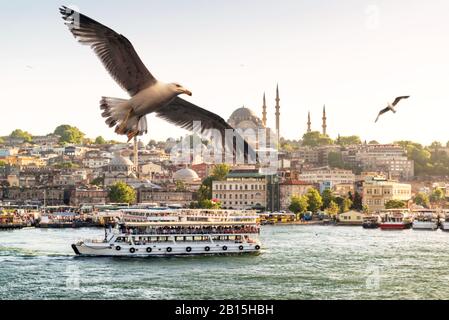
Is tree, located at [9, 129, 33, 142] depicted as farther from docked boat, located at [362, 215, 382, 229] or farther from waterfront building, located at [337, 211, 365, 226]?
docked boat, located at [362, 215, 382, 229]

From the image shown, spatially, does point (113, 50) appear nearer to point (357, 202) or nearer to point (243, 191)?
point (243, 191)

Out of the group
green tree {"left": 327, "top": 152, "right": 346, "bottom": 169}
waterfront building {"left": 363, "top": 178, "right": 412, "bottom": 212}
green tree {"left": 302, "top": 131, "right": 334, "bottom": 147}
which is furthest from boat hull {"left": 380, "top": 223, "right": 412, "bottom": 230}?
green tree {"left": 302, "top": 131, "right": 334, "bottom": 147}

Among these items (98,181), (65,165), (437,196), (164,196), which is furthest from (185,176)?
(437,196)

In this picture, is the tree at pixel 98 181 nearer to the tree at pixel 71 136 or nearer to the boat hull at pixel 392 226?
the tree at pixel 71 136

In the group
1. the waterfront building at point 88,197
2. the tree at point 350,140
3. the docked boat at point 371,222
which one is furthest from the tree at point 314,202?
the tree at point 350,140

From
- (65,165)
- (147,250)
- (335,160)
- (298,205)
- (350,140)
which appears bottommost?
(147,250)

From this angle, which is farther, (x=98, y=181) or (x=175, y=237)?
(x=98, y=181)
